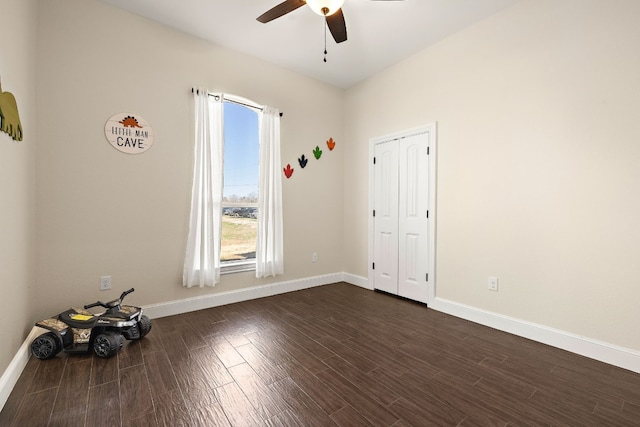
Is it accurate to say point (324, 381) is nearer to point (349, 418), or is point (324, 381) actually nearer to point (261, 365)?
point (349, 418)

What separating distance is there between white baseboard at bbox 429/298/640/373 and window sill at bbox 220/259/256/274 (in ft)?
7.93

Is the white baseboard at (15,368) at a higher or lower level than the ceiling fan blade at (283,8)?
lower

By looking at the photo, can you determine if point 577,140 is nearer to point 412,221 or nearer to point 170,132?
point 412,221

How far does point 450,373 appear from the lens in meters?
2.08

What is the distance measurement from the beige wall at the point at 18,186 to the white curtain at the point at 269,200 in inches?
84.1

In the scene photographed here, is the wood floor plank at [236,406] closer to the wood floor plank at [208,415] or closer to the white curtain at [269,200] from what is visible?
the wood floor plank at [208,415]

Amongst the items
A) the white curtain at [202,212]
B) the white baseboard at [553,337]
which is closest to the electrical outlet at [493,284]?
the white baseboard at [553,337]

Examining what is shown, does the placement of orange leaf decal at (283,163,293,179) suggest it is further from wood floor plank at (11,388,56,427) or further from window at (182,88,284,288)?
wood floor plank at (11,388,56,427)

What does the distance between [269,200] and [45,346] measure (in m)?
2.48

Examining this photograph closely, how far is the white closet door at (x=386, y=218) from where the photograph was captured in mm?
3961

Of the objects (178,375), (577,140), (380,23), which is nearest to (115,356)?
(178,375)

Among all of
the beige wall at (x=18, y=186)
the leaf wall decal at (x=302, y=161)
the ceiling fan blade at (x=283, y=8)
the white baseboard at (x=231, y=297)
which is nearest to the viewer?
the beige wall at (x=18, y=186)

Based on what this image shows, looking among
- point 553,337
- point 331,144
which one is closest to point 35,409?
point 553,337

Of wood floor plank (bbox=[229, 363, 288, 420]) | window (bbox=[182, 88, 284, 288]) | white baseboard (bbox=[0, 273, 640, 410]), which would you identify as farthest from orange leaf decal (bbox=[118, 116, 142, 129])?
wood floor plank (bbox=[229, 363, 288, 420])
